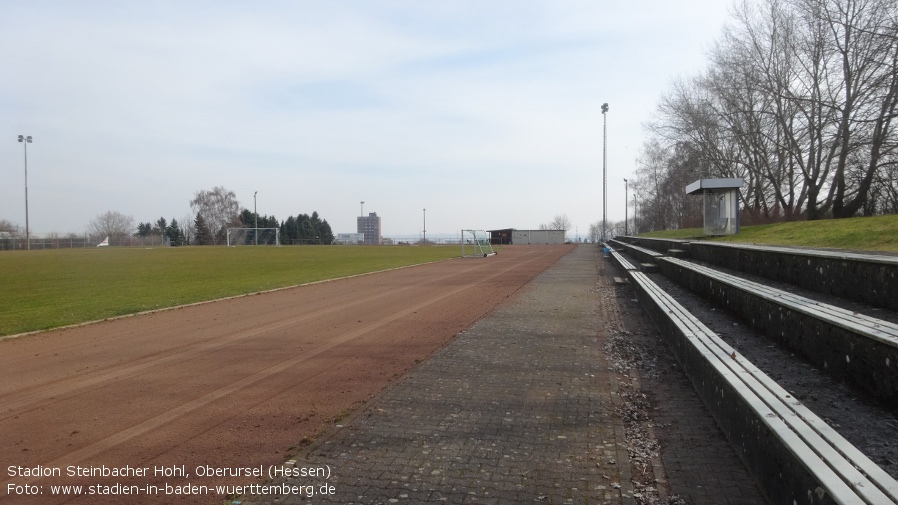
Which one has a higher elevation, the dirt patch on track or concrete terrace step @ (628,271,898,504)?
concrete terrace step @ (628,271,898,504)

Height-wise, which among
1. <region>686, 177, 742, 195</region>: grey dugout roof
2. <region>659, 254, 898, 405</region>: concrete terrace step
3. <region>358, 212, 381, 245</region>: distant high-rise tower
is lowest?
<region>659, 254, 898, 405</region>: concrete terrace step

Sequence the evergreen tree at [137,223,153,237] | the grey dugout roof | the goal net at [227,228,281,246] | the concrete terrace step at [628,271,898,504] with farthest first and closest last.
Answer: the evergreen tree at [137,223,153,237] < the goal net at [227,228,281,246] < the grey dugout roof < the concrete terrace step at [628,271,898,504]

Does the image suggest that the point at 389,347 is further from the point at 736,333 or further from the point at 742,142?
the point at 742,142

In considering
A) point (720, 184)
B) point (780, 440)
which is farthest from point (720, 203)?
point (780, 440)

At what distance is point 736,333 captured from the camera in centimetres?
724

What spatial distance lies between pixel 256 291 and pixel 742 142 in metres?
33.9

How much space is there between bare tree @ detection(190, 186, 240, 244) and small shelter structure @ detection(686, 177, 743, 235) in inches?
4174

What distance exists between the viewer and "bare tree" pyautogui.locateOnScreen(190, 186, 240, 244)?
116500 mm

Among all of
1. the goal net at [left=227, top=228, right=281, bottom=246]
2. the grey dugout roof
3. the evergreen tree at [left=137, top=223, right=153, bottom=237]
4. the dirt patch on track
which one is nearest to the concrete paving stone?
the dirt patch on track

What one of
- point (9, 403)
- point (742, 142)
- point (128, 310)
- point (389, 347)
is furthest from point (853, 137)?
point (9, 403)

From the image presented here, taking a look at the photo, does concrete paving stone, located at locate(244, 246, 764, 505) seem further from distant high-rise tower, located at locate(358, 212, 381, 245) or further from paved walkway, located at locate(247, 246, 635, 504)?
distant high-rise tower, located at locate(358, 212, 381, 245)

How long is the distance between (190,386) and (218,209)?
4747 inches

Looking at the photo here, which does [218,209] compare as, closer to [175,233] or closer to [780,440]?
[175,233]

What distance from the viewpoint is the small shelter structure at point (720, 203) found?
23047 mm
